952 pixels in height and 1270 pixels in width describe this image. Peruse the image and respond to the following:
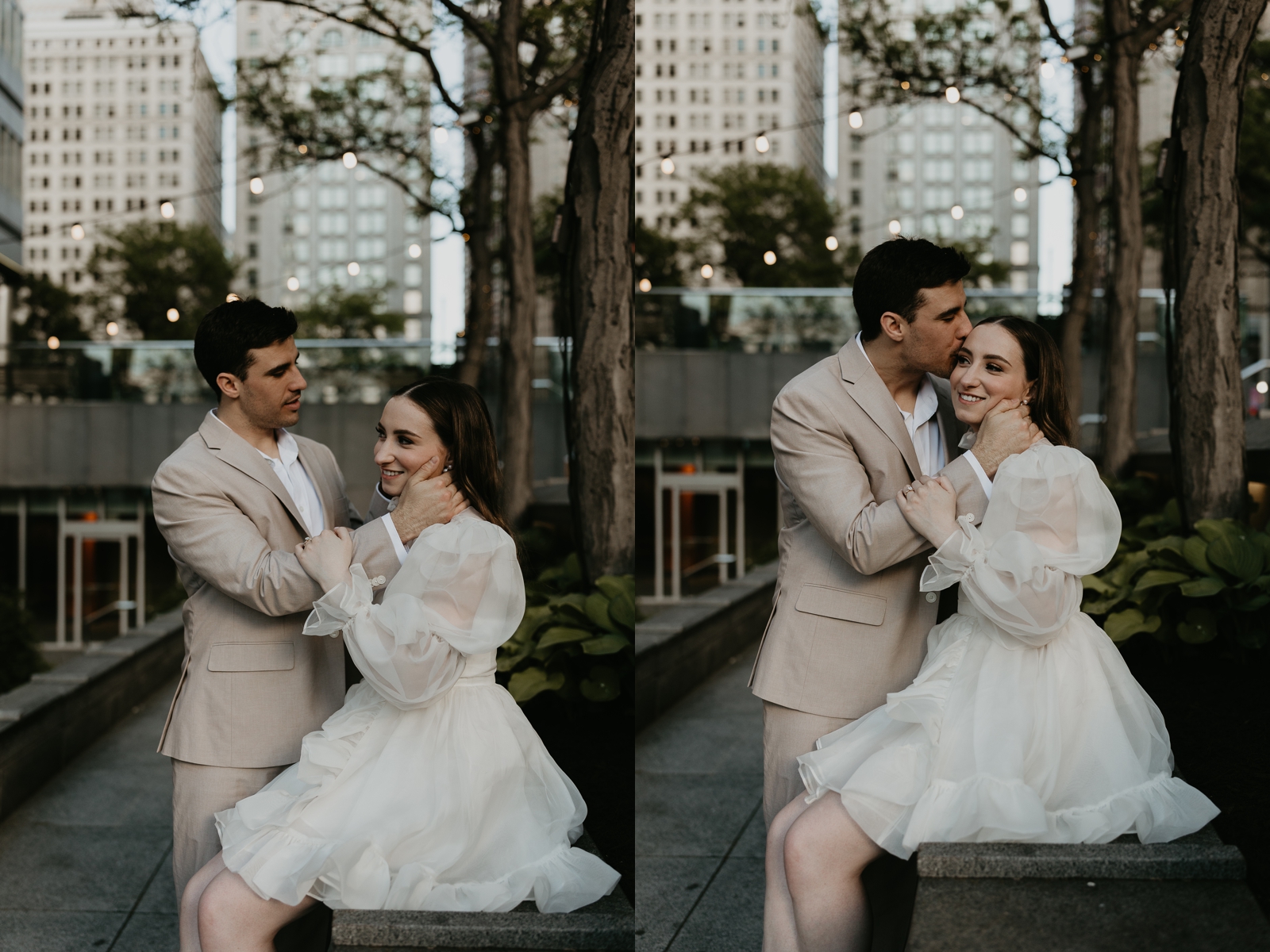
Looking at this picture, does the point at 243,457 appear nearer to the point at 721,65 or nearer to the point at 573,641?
the point at 573,641

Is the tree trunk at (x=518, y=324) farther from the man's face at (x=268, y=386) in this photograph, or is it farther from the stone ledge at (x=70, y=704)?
the stone ledge at (x=70, y=704)

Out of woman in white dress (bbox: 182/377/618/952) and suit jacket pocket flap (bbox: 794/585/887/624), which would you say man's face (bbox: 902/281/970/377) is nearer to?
suit jacket pocket flap (bbox: 794/585/887/624)

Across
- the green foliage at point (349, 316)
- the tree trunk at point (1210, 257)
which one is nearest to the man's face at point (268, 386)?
the tree trunk at point (1210, 257)

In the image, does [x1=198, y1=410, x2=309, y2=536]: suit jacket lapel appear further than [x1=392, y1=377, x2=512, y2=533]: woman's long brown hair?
Yes

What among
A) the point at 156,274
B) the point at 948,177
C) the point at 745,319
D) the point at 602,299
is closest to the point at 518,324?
the point at 602,299

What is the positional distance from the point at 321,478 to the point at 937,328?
6.41 ft

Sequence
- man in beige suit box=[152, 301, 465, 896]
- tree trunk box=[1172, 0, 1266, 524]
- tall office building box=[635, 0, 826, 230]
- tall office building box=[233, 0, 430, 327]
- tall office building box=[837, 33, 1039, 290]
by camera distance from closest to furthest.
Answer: man in beige suit box=[152, 301, 465, 896]
tree trunk box=[1172, 0, 1266, 524]
tall office building box=[233, 0, 430, 327]
tall office building box=[837, 33, 1039, 290]
tall office building box=[635, 0, 826, 230]

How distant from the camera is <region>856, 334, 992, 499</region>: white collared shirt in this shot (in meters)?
3.37

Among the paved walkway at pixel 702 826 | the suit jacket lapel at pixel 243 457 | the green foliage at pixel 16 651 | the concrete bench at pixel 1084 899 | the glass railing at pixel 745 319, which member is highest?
the glass railing at pixel 745 319

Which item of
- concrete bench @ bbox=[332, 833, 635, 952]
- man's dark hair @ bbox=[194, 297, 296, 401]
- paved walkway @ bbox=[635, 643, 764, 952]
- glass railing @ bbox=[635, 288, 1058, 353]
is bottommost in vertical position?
paved walkway @ bbox=[635, 643, 764, 952]

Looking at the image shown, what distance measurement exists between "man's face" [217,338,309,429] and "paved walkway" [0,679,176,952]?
232 cm

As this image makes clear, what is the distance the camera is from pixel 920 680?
10.2 ft

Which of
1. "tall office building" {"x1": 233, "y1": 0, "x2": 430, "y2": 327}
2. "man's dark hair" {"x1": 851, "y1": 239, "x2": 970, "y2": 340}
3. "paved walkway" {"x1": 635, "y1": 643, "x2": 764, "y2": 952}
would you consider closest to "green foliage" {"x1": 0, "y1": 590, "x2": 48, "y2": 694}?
"tall office building" {"x1": 233, "y1": 0, "x2": 430, "y2": 327}

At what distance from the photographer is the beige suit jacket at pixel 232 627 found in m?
3.29
